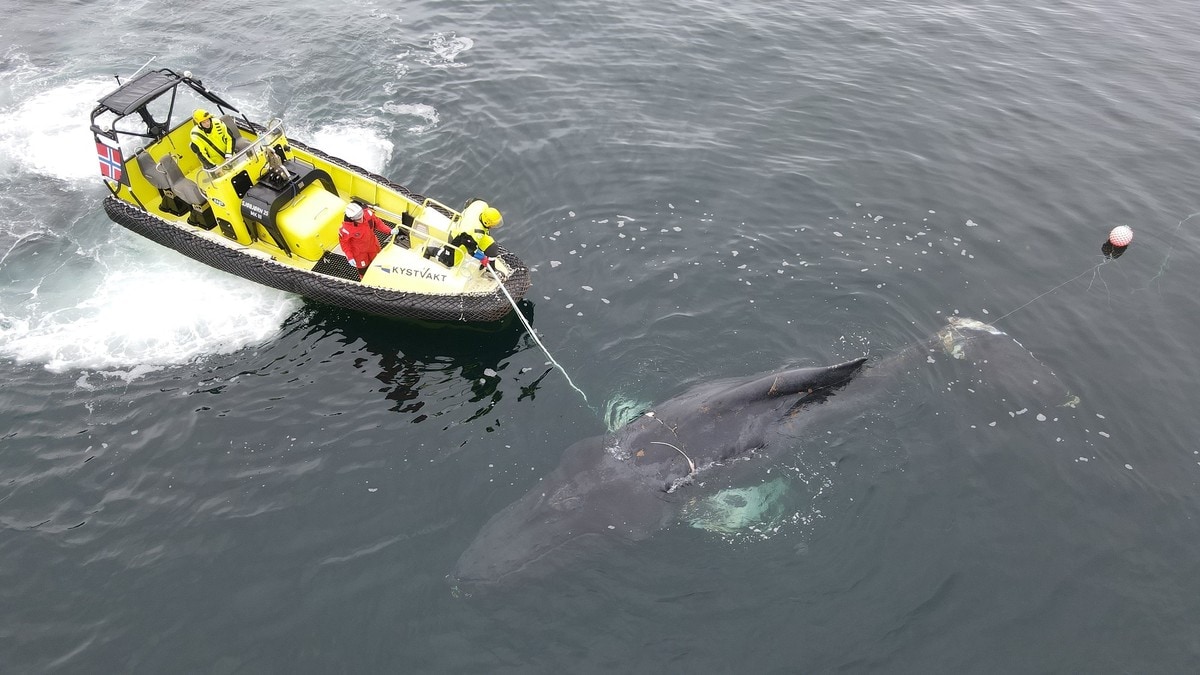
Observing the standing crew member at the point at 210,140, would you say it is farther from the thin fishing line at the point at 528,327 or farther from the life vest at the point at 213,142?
the thin fishing line at the point at 528,327

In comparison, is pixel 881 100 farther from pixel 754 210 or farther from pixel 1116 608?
pixel 1116 608

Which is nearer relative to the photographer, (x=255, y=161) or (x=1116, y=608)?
(x=1116, y=608)

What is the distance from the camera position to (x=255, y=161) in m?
15.8

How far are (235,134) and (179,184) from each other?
1.79 m

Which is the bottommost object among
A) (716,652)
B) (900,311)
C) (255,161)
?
(716,652)

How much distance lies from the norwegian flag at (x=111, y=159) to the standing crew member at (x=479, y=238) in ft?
27.1

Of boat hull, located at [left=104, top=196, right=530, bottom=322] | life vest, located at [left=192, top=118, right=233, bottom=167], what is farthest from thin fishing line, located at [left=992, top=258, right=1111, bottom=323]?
life vest, located at [left=192, top=118, right=233, bottom=167]

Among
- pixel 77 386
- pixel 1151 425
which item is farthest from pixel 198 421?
pixel 1151 425

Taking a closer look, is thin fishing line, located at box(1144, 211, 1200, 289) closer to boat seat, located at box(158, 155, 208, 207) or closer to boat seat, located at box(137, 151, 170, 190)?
boat seat, located at box(158, 155, 208, 207)

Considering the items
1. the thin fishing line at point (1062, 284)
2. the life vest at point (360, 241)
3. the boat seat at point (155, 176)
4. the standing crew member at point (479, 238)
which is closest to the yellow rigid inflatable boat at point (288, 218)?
the boat seat at point (155, 176)

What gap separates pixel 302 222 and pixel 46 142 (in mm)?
11114

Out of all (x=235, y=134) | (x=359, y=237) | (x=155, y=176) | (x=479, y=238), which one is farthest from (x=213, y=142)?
(x=479, y=238)

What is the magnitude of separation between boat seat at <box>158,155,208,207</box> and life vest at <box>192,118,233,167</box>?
0.85 metres

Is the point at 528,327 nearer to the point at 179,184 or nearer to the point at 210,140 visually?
the point at 210,140
